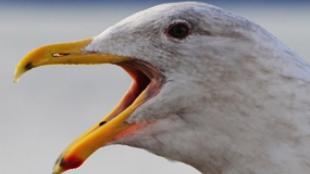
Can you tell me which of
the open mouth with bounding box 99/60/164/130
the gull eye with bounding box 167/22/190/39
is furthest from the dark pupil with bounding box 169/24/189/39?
the open mouth with bounding box 99/60/164/130

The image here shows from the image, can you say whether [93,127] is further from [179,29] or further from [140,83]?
[179,29]

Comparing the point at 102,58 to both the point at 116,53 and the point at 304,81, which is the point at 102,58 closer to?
the point at 116,53

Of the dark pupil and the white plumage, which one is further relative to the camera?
the dark pupil

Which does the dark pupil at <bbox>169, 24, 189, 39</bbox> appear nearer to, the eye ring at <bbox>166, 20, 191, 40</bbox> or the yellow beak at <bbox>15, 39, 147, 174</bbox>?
the eye ring at <bbox>166, 20, 191, 40</bbox>

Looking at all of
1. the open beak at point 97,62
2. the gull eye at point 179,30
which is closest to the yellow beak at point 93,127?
the open beak at point 97,62

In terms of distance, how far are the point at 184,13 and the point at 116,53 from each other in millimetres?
254

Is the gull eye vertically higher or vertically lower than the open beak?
higher

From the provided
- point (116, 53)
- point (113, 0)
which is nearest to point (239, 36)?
point (116, 53)

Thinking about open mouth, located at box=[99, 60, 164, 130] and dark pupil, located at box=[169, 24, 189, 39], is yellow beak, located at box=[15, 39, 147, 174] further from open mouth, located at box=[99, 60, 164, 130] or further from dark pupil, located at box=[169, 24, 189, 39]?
dark pupil, located at box=[169, 24, 189, 39]

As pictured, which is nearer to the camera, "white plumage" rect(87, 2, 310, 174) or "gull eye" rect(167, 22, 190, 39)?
"white plumage" rect(87, 2, 310, 174)

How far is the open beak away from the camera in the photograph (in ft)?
15.5

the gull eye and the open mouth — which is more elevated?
the gull eye

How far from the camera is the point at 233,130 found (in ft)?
15.5

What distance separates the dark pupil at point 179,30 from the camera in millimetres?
4831
